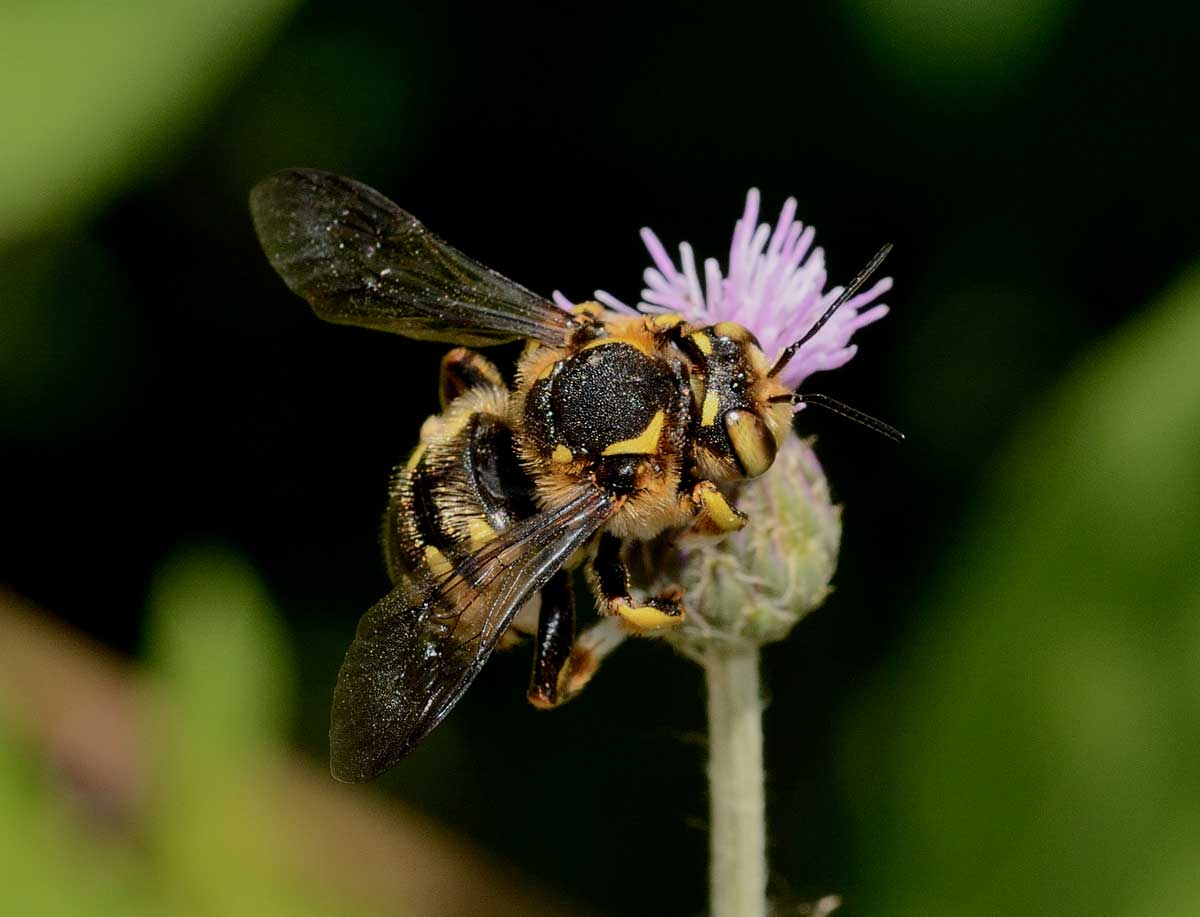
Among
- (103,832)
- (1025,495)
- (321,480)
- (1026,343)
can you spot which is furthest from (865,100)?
(103,832)

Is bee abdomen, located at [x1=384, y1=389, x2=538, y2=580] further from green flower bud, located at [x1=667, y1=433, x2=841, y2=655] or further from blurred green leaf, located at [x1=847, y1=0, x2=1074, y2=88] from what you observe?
blurred green leaf, located at [x1=847, y1=0, x2=1074, y2=88]

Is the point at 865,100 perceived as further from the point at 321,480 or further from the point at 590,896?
the point at 590,896

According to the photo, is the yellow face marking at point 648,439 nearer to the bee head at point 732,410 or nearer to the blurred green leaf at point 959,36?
the bee head at point 732,410

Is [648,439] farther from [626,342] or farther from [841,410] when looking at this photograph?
[841,410]

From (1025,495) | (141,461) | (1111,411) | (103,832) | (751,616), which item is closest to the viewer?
(751,616)

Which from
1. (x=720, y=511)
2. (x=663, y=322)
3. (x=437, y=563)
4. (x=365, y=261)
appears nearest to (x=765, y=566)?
(x=720, y=511)

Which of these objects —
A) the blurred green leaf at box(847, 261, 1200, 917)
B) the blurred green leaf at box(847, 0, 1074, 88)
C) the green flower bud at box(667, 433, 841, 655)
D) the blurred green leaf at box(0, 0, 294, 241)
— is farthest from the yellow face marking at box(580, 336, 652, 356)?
the blurred green leaf at box(847, 0, 1074, 88)
